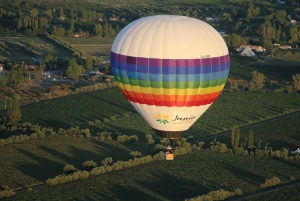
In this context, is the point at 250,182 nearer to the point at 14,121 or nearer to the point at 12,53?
the point at 14,121

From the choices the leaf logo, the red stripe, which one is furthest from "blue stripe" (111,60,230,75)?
the leaf logo

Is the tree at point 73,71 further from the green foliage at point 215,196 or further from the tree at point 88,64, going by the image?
the green foliage at point 215,196

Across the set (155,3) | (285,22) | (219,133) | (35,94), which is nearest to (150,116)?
(219,133)

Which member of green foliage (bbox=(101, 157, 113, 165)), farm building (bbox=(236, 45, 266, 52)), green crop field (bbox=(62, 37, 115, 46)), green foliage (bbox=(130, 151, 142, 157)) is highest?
green foliage (bbox=(101, 157, 113, 165))

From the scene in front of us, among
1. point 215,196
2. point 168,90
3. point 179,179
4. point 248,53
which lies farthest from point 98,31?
point 168,90

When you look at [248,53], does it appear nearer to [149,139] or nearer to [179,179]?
[149,139]

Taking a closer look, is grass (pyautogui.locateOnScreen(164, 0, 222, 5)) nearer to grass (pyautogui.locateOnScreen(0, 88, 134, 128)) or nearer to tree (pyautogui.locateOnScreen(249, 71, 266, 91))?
tree (pyautogui.locateOnScreen(249, 71, 266, 91))
